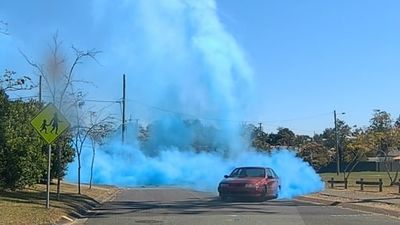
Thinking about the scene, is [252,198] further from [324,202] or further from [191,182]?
[191,182]

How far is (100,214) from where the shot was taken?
2011 centimetres

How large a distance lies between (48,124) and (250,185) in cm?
1012

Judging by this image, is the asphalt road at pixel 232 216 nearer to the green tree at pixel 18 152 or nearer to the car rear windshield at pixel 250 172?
the green tree at pixel 18 152

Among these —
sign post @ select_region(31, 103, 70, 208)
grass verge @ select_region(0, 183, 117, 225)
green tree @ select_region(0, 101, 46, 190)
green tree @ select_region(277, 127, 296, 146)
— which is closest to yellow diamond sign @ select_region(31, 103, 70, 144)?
sign post @ select_region(31, 103, 70, 208)

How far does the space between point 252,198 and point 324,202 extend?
9.47ft

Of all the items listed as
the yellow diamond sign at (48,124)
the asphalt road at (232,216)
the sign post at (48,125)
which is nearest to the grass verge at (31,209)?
the asphalt road at (232,216)

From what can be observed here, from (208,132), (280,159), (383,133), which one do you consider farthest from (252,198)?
(208,132)

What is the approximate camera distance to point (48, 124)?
1877 centimetres

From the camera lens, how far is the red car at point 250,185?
26.1 meters

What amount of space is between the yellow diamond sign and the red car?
9.50 metres

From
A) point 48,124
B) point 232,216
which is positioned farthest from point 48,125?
point 232,216

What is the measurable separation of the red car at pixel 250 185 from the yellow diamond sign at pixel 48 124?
31.2 feet

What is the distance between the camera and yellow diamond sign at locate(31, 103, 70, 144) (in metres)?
18.7

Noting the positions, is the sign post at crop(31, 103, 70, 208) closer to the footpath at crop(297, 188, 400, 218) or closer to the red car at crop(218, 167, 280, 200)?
the red car at crop(218, 167, 280, 200)
